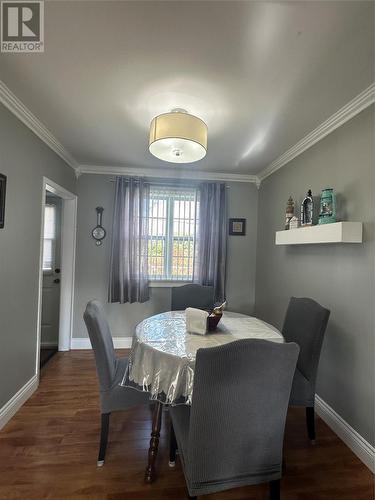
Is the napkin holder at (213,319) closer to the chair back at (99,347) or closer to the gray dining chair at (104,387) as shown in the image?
the gray dining chair at (104,387)

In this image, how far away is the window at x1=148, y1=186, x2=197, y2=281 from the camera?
3.69 m

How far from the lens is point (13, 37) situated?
1438mm

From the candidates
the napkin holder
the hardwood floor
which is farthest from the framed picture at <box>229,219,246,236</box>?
the hardwood floor

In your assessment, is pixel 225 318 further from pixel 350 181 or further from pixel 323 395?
pixel 350 181

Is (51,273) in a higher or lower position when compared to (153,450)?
higher

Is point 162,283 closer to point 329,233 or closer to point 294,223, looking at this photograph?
point 294,223

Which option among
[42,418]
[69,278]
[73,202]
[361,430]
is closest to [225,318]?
[361,430]

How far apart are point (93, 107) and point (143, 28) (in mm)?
926

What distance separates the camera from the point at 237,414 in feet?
3.80

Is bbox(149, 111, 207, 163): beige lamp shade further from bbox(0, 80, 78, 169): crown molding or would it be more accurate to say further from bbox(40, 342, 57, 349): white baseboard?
bbox(40, 342, 57, 349): white baseboard

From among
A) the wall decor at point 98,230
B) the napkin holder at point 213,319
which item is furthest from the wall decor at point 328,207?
the wall decor at point 98,230

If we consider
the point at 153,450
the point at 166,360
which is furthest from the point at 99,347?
the point at 153,450
